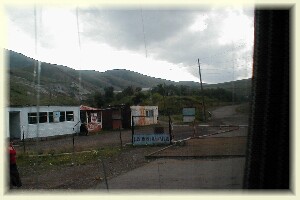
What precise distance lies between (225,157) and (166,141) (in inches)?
224

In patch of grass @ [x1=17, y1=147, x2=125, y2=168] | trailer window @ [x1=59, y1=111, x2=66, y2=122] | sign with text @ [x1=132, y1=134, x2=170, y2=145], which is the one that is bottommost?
patch of grass @ [x1=17, y1=147, x2=125, y2=168]

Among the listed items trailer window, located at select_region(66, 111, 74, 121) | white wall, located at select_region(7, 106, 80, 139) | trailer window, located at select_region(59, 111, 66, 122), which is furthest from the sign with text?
trailer window, located at select_region(66, 111, 74, 121)

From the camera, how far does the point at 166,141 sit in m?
16.0

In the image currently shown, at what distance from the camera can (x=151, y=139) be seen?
1605 centimetres

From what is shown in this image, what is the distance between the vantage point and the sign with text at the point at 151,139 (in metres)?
15.9

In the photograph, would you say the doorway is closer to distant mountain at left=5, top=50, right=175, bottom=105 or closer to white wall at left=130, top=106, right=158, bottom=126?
distant mountain at left=5, top=50, right=175, bottom=105

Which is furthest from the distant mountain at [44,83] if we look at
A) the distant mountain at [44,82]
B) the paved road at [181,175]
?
the paved road at [181,175]

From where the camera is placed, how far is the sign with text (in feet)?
52.3

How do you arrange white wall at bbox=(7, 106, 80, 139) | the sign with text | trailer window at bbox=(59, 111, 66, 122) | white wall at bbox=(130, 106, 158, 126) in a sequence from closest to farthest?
1. the sign with text
2. white wall at bbox=(7, 106, 80, 139)
3. trailer window at bbox=(59, 111, 66, 122)
4. white wall at bbox=(130, 106, 158, 126)

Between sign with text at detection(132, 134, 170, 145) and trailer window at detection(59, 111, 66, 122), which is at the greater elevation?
trailer window at detection(59, 111, 66, 122)

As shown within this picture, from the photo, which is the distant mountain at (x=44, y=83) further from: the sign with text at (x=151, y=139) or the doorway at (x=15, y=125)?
the sign with text at (x=151, y=139)

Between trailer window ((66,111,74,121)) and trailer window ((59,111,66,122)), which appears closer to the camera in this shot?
trailer window ((59,111,66,122))

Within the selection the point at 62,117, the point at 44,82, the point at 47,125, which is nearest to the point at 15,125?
the point at 47,125

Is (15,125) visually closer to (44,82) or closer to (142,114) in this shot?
(44,82)
